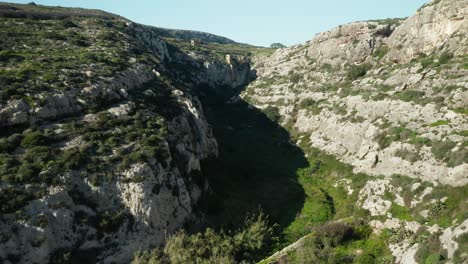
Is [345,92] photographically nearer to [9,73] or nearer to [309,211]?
[309,211]

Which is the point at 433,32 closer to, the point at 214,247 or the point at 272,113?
the point at 272,113

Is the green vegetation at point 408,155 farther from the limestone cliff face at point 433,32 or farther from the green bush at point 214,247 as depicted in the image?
the limestone cliff face at point 433,32

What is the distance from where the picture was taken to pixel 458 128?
4772 centimetres

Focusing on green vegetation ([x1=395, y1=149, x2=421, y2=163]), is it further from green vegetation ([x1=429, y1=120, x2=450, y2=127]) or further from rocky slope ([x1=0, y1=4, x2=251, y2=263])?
rocky slope ([x1=0, y1=4, x2=251, y2=263])

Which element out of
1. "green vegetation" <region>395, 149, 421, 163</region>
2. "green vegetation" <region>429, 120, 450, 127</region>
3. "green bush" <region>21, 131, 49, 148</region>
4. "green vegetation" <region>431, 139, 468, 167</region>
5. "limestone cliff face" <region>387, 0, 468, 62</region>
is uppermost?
"limestone cliff face" <region>387, 0, 468, 62</region>

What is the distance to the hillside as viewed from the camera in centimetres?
3725

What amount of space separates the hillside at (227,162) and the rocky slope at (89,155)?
7.3 inches

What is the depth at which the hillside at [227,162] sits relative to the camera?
1467 inches

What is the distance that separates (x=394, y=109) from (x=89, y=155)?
48728 millimetres

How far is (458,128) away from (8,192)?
54682mm

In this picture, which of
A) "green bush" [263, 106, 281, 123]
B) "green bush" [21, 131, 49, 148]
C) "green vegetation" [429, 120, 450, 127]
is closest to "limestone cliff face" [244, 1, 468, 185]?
"green vegetation" [429, 120, 450, 127]

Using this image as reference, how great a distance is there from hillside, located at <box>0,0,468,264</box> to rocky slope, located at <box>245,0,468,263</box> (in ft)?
0.87

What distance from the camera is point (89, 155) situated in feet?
144

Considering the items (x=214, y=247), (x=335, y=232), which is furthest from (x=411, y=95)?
(x=214, y=247)
